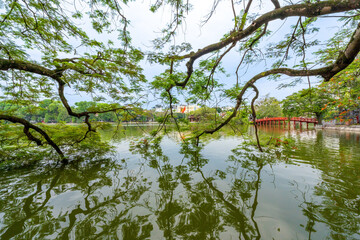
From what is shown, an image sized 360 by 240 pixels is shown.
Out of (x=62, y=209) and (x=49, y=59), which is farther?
(x=49, y=59)

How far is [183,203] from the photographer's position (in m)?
2.67

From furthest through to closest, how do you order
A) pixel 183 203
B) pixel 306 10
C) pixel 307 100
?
pixel 307 100
pixel 183 203
pixel 306 10

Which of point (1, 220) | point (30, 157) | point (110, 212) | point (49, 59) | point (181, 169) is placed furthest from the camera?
point (30, 157)

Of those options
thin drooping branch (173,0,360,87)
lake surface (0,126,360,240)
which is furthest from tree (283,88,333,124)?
lake surface (0,126,360,240)

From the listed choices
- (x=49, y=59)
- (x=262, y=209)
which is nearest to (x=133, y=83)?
(x=49, y=59)

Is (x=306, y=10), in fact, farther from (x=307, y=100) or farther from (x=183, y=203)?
(x=307, y=100)

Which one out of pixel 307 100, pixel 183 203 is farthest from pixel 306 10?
pixel 307 100

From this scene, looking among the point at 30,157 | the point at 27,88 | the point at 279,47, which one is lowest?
the point at 30,157

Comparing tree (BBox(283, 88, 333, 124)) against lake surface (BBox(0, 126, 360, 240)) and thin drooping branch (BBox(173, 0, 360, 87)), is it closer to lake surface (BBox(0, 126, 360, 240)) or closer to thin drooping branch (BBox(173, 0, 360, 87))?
thin drooping branch (BBox(173, 0, 360, 87))

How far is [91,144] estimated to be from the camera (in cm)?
585

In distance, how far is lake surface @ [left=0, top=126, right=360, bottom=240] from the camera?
1.99 meters

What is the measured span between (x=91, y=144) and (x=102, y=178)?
2635 mm

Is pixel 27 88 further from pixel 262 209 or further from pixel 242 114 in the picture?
pixel 242 114

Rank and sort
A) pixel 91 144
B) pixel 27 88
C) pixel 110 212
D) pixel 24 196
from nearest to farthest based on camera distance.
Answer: pixel 110 212, pixel 24 196, pixel 27 88, pixel 91 144
